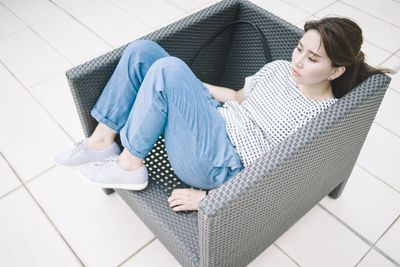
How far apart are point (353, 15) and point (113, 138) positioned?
2203 millimetres

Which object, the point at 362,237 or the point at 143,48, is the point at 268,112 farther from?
the point at 362,237

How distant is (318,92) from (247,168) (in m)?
0.52

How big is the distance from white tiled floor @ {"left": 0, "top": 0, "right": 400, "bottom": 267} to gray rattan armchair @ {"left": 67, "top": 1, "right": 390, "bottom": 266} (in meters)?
0.18

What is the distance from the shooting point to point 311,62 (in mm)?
1229

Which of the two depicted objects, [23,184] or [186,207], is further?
[23,184]

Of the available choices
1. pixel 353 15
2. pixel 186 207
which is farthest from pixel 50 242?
pixel 353 15

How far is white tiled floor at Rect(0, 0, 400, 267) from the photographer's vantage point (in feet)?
5.05

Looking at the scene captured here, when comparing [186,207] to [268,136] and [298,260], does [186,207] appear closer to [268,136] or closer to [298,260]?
[268,136]

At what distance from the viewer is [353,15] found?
2.79 meters

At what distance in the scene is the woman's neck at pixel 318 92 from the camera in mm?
1333

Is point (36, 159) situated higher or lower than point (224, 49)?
Answer: lower

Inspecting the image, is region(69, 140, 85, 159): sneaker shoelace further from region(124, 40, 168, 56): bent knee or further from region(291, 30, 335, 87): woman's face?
region(291, 30, 335, 87): woman's face

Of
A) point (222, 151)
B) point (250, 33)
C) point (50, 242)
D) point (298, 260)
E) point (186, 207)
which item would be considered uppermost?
point (250, 33)

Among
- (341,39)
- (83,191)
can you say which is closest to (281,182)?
(341,39)
